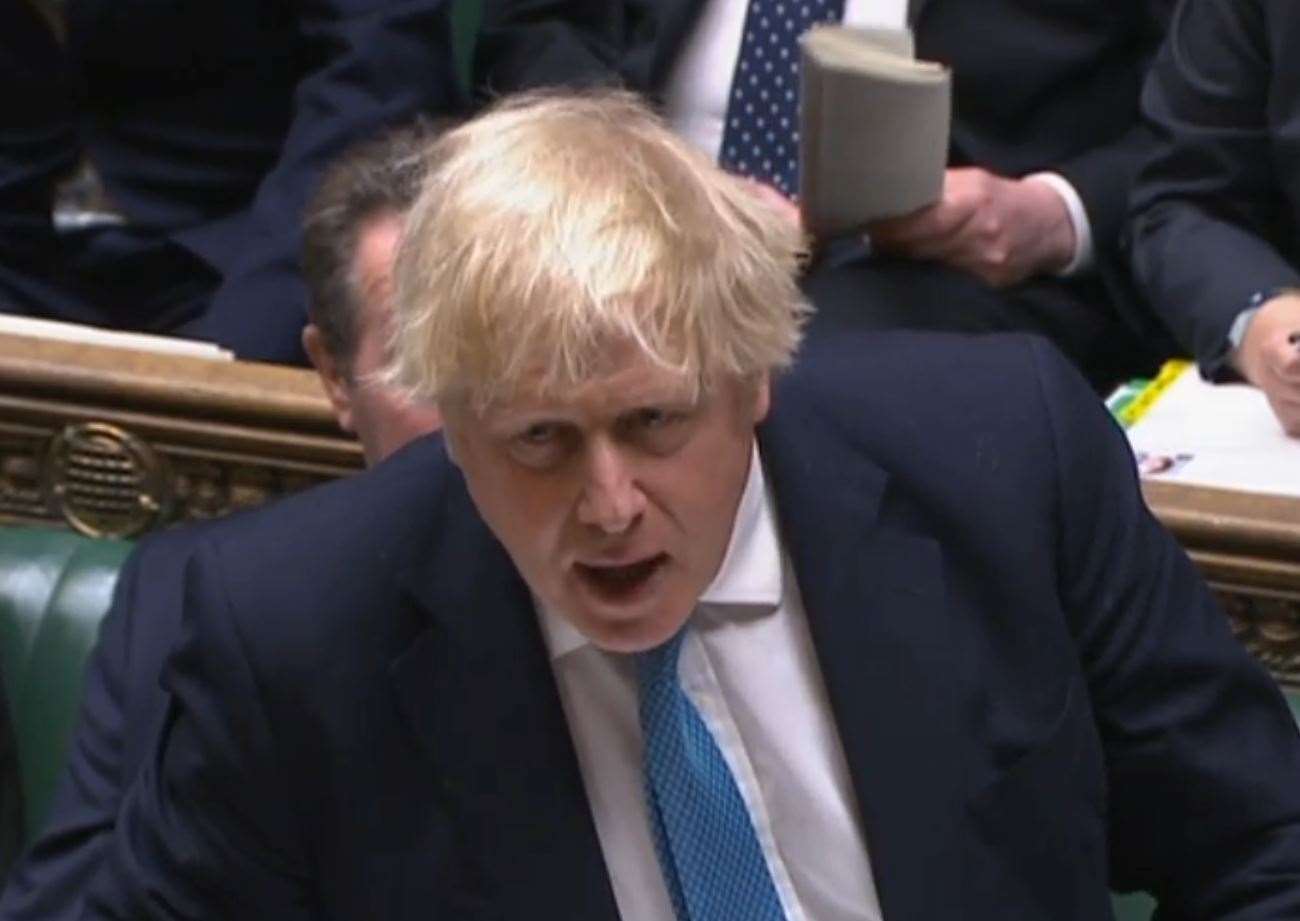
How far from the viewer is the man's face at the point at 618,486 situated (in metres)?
1.10

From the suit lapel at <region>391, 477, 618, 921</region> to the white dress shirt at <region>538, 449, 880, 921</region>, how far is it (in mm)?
17

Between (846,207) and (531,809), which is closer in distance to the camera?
(531,809)

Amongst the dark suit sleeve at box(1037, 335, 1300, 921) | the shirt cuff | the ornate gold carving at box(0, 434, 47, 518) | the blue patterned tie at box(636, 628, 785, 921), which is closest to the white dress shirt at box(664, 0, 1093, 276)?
the shirt cuff

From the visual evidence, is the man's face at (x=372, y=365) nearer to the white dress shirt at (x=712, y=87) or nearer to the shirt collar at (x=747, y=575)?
the shirt collar at (x=747, y=575)

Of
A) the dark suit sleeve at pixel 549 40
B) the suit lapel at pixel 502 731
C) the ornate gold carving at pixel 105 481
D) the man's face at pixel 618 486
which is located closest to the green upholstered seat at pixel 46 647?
the ornate gold carving at pixel 105 481

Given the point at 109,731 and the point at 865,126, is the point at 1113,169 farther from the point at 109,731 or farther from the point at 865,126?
the point at 109,731

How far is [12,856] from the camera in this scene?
1.77 m

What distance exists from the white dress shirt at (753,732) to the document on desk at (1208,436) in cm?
52

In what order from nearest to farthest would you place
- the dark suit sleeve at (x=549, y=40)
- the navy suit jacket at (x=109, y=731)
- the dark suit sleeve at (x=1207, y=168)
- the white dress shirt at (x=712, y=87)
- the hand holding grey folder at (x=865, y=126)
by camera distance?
1. the navy suit jacket at (x=109, y=731)
2. the hand holding grey folder at (x=865, y=126)
3. the dark suit sleeve at (x=1207, y=168)
4. the white dress shirt at (x=712, y=87)
5. the dark suit sleeve at (x=549, y=40)

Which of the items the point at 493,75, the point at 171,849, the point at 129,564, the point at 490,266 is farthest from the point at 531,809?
the point at 493,75

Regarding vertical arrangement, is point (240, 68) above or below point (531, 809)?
below

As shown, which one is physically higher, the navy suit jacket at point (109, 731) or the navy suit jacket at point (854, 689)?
the navy suit jacket at point (854, 689)

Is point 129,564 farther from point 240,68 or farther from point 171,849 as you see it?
point 240,68

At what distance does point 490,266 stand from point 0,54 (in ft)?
4.11
